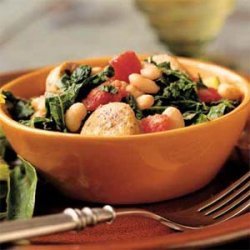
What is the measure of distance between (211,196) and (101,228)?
0.23m

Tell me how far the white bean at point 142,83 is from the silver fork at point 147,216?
226 mm

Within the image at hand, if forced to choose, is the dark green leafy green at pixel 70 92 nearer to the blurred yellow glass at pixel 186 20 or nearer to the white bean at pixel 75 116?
the white bean at pixel 75 116

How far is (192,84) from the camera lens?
1.30 meters

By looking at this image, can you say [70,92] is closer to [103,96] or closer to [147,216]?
[103,96]

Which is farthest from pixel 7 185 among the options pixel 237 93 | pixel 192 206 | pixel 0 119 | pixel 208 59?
pixel 208 59

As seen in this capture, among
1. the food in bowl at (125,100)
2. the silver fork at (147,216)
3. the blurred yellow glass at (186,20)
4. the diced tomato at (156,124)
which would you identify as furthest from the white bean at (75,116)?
the blurred yellow glass at (186,20)

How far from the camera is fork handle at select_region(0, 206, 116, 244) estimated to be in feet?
2.95

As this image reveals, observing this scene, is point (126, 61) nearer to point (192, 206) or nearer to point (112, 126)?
point (112, 126)

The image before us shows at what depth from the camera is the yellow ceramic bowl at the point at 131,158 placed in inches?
44.4

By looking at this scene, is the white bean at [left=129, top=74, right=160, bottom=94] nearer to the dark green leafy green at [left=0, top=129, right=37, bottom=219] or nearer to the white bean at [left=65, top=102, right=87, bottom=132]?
the white bean at [left=65, top=102, right=87, bottom=132]

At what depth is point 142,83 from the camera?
1.25 m

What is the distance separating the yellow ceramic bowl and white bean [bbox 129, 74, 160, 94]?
15cm

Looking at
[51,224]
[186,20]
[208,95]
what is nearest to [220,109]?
[208,95]

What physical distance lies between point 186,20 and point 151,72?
0.84 metres
